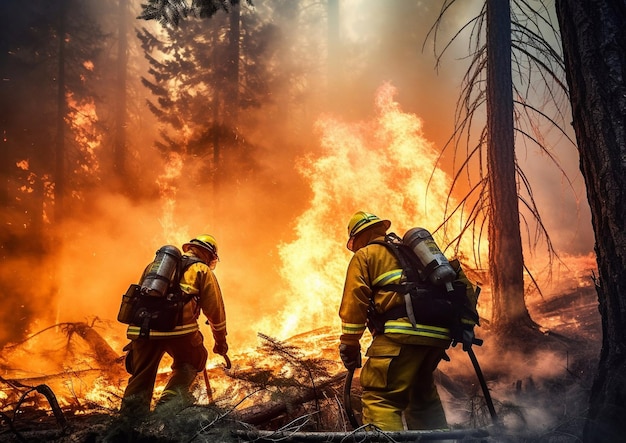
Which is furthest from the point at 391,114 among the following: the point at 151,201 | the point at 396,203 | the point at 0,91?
the point at 0,91

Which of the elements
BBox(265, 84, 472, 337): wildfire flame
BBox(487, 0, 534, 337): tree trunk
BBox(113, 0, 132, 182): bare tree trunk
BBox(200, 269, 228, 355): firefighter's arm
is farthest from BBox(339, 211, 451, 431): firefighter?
BBox(113, 0, 132, 182): bare tree trunk

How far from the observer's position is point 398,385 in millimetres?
3076

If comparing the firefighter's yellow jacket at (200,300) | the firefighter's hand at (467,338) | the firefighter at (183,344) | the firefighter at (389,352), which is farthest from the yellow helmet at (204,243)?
the firefighter's hand at (467,338)

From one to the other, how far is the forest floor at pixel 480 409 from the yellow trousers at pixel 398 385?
32cm

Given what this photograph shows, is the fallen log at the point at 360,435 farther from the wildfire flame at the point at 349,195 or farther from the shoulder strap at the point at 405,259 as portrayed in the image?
the wildfire flame at the point at 349,195

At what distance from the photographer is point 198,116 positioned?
16.5m

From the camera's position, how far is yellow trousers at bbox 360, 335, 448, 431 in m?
3.02

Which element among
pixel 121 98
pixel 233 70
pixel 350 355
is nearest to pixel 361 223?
pixel 350 355

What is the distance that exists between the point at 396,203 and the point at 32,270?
12098mm

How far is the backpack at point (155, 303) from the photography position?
13.8 feet

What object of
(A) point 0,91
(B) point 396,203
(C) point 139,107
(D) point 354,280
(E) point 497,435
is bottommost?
(E) point 497,435

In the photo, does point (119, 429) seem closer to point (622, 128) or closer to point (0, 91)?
point (622, 128)

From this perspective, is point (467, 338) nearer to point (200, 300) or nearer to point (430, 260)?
point (430, 260)

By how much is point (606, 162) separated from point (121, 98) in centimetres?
1872
